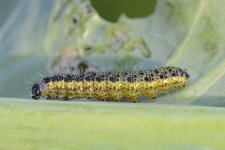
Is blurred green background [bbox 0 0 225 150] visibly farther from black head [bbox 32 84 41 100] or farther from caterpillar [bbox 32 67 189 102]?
black head [bbox 32 84 41 100]

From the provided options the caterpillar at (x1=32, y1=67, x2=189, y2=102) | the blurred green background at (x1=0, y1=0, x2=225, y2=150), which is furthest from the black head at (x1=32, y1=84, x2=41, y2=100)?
the blurred green background at (x1=0, y1=0, x2=225, y2=150)

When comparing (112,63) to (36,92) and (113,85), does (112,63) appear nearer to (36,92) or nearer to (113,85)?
(113,85)

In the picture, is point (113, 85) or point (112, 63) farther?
point (112, 63)

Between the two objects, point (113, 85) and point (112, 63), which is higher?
point (112, 63)

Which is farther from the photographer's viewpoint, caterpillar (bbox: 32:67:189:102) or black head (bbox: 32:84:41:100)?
black head (bbox: 32:84:41:100)

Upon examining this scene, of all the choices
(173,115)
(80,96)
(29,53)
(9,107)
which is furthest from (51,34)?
(173,115)

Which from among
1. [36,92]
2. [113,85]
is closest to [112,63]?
[113,85]

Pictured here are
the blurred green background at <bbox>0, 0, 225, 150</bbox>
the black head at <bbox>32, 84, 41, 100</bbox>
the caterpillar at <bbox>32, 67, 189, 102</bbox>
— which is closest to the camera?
the blurred green background at <bbox>0, 0, 225, 150</bbox>

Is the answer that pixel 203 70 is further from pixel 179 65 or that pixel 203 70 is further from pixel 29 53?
pixel 29 53

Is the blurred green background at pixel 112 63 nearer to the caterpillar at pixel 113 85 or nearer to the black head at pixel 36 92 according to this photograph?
the caterpillar at pixel 113 85
